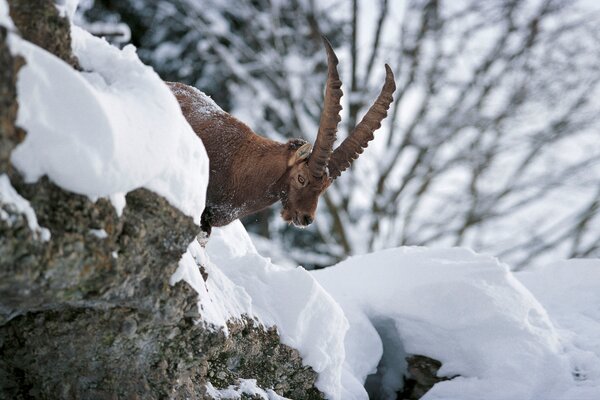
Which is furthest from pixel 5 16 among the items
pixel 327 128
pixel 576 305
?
pixel 576 305

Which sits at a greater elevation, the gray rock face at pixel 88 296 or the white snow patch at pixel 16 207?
the white snow patch at pixel 16 207

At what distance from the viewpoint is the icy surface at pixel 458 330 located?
172 inches

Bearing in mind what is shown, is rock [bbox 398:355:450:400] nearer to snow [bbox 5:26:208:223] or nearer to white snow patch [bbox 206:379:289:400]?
white snow patch [bbox 206:379:289:400]

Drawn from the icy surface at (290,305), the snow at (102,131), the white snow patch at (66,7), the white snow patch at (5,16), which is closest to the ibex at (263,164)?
the icy surface at (290,305)

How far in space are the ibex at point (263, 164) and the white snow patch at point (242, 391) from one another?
0.88m

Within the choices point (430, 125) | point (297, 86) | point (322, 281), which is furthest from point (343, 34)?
point (322, 281)

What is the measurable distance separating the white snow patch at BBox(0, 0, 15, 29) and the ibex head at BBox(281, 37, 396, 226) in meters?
1.87

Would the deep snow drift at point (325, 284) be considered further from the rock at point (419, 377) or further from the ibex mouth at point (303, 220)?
the ibex mouth at point (303, 220)

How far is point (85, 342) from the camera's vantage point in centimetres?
266

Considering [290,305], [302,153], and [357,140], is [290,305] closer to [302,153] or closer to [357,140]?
[302,153]

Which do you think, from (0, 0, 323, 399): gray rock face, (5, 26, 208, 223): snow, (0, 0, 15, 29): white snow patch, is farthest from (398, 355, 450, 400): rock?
(0, 0, 15, 29): white snow patch

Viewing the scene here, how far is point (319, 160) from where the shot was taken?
12.9 ft

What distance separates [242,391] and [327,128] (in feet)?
4.66

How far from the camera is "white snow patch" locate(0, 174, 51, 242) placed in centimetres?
200
